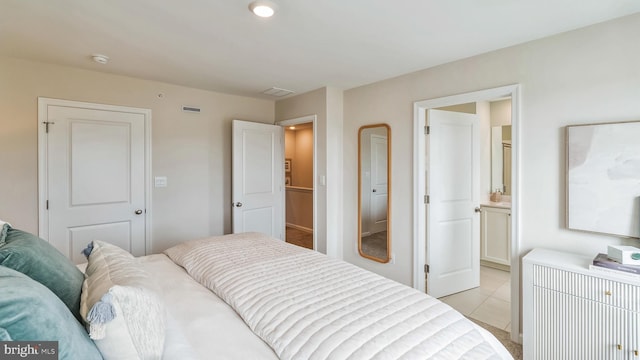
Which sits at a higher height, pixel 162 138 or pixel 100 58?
pixel 100 58

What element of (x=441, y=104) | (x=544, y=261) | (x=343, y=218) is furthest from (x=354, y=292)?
(x=343, y=218)

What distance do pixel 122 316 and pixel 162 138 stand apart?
2967 mm

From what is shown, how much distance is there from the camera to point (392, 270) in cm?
328

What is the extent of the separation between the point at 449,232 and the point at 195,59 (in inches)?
119

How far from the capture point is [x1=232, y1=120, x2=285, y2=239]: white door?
12.4 feet

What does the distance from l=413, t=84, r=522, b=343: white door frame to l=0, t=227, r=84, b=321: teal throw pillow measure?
2.68 m

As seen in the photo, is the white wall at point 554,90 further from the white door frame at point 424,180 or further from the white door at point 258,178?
the white door at point 258,178

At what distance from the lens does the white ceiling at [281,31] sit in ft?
5.94

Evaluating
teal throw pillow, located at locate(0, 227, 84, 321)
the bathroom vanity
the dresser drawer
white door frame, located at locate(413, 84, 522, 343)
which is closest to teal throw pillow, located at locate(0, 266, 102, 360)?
teal throw pillow, located at locate(0, 227, 84, 321)

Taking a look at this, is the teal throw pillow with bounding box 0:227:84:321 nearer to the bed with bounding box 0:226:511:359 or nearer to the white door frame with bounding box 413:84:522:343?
the bed with bounding box 0:226:511:359

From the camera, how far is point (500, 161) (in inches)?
163

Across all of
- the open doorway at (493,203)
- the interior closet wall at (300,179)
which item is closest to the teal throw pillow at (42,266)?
the open doorway at (493,203)

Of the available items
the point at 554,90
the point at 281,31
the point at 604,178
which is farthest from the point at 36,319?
the point at 554,90
